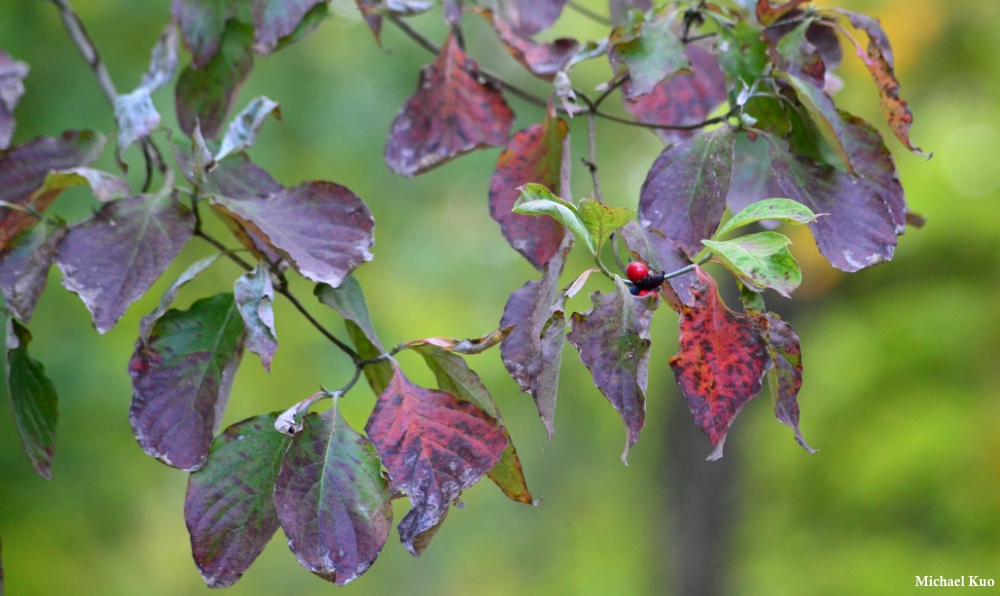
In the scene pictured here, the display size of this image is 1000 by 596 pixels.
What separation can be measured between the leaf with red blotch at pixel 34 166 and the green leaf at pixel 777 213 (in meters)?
0.73

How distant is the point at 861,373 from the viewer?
3877 millimetres

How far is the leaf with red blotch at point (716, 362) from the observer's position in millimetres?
647

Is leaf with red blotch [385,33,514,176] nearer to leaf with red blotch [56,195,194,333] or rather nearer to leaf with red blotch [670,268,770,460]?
leaf with red blotch [56,195,194,333]

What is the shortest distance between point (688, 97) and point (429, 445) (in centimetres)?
67

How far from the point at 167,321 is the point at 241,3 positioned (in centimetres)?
50

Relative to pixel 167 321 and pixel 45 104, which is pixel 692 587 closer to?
pixel 45 104

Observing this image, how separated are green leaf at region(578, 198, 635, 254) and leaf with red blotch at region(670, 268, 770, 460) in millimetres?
84

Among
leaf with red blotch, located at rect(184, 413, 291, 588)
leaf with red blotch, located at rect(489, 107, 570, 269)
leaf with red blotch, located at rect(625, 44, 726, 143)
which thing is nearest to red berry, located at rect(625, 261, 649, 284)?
leaf with red blotch, located at rect(489, 107, 570, 269)

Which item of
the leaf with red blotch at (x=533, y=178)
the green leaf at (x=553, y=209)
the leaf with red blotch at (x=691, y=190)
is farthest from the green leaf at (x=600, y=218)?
the leaf with red blotch at (x=533, y=178)

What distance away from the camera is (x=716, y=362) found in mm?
653

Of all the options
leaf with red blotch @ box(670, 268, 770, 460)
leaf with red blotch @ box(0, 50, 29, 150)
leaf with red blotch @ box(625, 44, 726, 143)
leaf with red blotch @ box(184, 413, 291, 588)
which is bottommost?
leaf with red blotch @ box(625, 44, 726, 143)

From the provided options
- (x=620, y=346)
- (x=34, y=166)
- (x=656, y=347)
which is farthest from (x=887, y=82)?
(x=656, y=347)

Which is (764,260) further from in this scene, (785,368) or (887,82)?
(887,82)

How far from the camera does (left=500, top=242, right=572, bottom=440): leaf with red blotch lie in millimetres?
655
